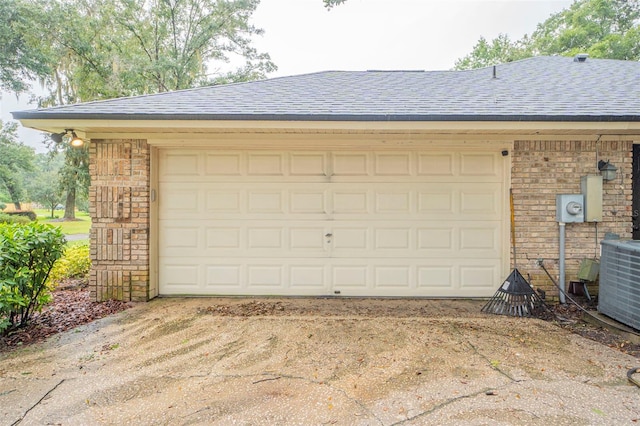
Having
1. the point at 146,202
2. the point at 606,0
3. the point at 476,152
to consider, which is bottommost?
the point at 146,202

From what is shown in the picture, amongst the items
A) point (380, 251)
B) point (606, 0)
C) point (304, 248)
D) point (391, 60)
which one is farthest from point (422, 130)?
point (606, 0)

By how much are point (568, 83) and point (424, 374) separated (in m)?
5.85

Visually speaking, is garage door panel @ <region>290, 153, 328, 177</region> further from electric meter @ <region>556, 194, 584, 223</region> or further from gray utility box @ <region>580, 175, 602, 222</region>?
gray utility box @ <region>580, 175, 602, 222</region>

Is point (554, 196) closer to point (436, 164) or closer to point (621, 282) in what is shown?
point (621, 282)

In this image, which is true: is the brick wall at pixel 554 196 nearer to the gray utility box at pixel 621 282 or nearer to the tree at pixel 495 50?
the gray utility box at pixel 621 282

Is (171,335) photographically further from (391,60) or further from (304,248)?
(391,60)

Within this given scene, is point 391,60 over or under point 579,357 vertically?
over

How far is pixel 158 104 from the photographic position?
183 inches

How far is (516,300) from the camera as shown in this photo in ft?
14.5

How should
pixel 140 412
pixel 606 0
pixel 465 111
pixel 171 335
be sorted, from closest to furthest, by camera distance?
pixel 140 412 → pixel 171 335 → pixel 465 111 → pixel 606 0

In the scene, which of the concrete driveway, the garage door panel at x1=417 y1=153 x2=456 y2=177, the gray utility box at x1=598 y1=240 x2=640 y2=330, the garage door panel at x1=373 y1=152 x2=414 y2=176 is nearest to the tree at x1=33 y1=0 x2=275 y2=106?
the garage door panel at x1=373 y1=152 x2=414 y2=176

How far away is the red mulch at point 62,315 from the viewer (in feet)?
11.9

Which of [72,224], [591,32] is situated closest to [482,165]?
[591,32]

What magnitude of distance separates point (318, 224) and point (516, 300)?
292 cm
